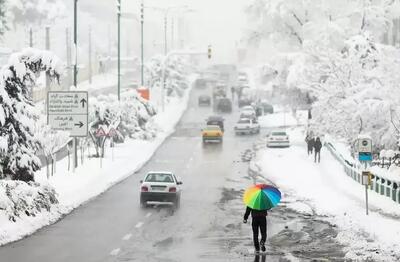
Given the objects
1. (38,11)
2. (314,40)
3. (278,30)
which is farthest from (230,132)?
(38,11)

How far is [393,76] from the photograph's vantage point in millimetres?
40688

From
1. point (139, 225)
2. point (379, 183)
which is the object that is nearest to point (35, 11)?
point (379, 183)

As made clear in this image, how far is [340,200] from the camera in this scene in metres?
30.0

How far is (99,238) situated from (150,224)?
3313 millimetres

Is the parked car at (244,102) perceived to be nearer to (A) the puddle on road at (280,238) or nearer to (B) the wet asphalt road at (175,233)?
(B) the wet asphalt road at (175,233)

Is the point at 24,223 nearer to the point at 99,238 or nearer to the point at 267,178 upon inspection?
the point at 99,238

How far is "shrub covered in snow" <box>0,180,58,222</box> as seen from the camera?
2259 cm

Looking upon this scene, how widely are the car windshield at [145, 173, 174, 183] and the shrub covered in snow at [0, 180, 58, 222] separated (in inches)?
195

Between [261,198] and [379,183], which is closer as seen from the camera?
[261,198]

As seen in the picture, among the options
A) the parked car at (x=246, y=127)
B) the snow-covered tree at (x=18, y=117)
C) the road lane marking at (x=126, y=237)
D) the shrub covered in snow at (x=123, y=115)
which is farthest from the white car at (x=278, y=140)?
the road lane marking at (x=126, y=237)

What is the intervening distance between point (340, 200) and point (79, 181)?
1185 cm

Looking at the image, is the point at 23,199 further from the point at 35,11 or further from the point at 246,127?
the point at 35,11

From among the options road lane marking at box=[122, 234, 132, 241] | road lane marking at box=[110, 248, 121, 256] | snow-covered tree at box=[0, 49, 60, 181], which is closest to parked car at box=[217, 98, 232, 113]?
snow-covered tree at box=[0, 49, 60, 181]

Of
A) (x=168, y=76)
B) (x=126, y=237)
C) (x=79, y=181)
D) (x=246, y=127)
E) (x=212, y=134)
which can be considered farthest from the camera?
(x=168, y=76)
